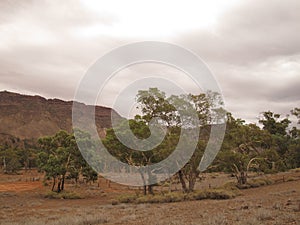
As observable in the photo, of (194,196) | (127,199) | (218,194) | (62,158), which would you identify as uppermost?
(62,158)

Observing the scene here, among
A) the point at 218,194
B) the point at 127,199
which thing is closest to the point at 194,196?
the point at 218,194

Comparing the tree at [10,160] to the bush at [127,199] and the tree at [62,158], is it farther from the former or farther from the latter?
the bush at [127,199]

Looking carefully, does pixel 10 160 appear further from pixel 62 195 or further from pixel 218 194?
pixel 218 194

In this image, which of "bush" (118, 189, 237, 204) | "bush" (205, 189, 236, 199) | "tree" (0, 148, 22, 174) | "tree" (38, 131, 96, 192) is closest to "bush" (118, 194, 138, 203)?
"bush" (118, 189, 237, 204)

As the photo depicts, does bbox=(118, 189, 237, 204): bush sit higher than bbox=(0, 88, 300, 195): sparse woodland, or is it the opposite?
bbox=(0, 88, 300, 195): sparse woodland

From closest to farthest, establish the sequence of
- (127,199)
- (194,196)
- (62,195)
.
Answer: (194,196), (127,199), (62,195)

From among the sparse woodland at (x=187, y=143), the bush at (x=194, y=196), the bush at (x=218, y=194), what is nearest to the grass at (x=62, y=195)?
the sparse woodland at (x=187, y=143)

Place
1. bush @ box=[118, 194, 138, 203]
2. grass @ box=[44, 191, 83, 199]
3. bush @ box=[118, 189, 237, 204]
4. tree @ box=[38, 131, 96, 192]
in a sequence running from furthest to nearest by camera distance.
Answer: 1. tree @ box=[38, 131, 96, 192]
2. grass @ box=[44, 191, 83, 199]
3. bush @ box=[118, 194, 138, 203]
4. bush @ box=[118, 189, 237, 204]

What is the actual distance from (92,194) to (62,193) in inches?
149

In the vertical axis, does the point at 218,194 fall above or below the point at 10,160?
below

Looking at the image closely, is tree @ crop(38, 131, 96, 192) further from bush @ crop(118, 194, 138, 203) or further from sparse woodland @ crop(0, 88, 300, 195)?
bush @ crop(118, 194, 138, 203)

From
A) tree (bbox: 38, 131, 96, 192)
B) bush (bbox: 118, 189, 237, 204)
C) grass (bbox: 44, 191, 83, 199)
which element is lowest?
grass (bbox: 44, 191, 83, 199)

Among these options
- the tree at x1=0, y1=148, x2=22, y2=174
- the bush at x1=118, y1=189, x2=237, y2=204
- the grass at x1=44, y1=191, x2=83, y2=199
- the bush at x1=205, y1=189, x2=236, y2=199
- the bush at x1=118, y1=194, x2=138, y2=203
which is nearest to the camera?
the bush at x1=205, y1=189, x2=236, y2=199

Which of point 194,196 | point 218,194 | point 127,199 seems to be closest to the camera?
point 218,194
